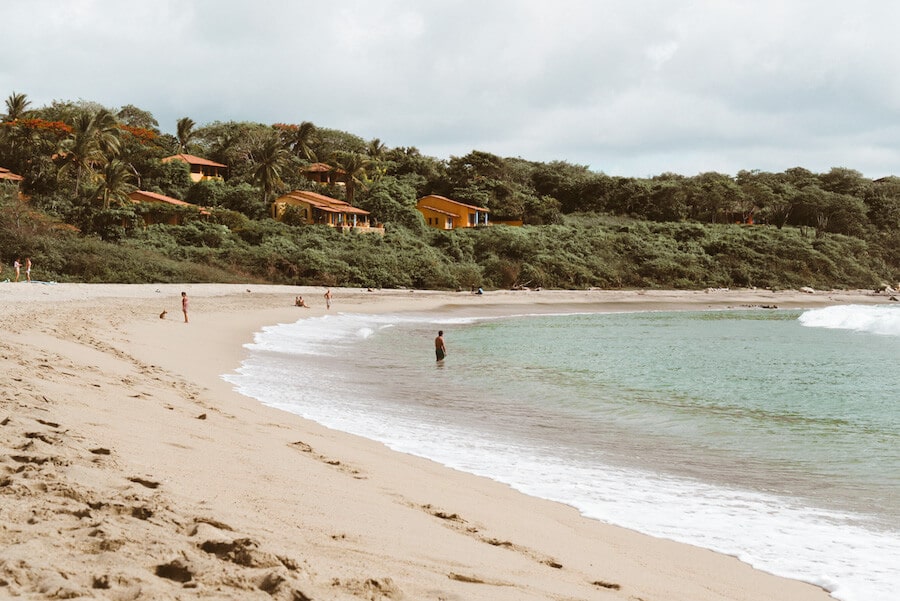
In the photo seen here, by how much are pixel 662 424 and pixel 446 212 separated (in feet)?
213

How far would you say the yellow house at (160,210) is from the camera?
5675cm

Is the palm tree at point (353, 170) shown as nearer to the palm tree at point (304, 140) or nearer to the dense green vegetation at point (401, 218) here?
the dense green vegetation at point (401, 218)

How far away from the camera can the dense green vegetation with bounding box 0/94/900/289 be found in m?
50.5

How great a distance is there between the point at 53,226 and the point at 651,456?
1793 inches

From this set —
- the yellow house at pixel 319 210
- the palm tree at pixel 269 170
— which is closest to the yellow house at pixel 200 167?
the palm tree at pixel 269 170

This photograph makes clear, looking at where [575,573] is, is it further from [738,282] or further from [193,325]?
[738,282]

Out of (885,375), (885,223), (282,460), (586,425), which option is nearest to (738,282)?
(885,223)

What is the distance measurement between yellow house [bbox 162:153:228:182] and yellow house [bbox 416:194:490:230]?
65.9 feet

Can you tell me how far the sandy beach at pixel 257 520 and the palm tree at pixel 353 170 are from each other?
60.7m

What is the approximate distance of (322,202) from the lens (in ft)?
209

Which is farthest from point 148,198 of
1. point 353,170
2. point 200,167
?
point 353,170

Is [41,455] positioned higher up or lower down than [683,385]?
higher up

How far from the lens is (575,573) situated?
4836mm

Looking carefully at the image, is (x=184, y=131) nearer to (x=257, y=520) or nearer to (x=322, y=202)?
(x=322, y=202)
